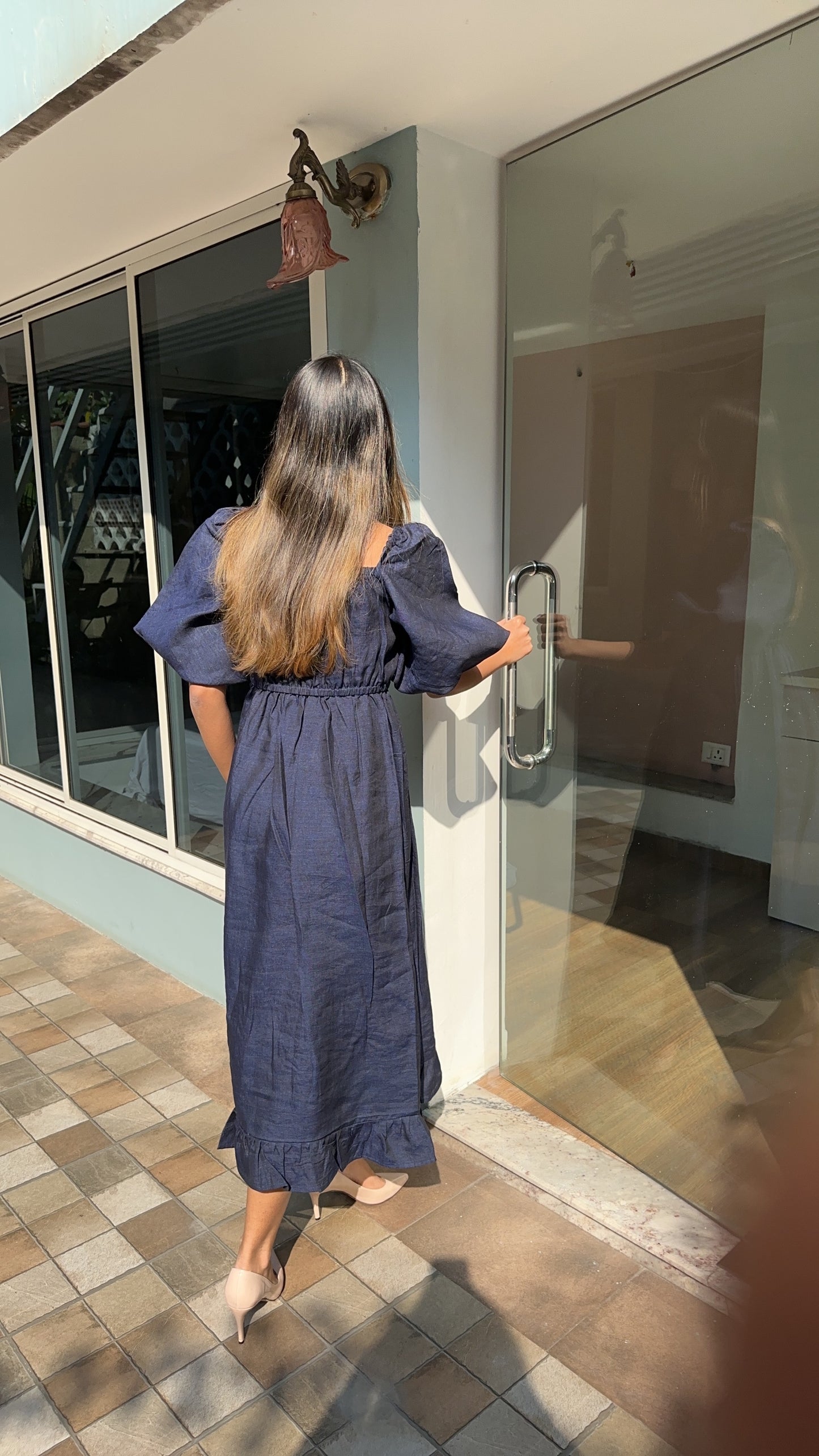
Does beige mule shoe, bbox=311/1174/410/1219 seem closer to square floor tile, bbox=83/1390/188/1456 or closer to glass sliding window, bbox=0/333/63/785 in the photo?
square floor tile, bbox=83/1390/188/1456

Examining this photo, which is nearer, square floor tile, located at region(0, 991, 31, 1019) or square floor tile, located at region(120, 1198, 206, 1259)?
square floor tile, located at region(120, 1198, 206, 1259)

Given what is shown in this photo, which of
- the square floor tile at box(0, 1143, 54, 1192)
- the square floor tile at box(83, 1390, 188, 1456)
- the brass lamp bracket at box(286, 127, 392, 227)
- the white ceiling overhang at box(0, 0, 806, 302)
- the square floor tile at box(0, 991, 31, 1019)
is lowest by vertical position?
the square floor tile at box(0, 991, 31, 1019)

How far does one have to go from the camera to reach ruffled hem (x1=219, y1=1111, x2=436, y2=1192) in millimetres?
1783

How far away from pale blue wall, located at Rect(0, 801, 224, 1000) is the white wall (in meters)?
0.93

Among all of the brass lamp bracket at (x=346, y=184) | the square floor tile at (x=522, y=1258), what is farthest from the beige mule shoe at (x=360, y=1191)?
the brass lamp bracket at (x=346, y=184)

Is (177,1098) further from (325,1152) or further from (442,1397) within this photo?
(442,1397)

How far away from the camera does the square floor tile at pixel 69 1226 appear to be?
206 centimetres

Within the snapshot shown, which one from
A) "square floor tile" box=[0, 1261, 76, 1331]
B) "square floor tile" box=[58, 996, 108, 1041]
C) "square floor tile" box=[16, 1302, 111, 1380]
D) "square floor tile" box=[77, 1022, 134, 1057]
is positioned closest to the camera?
"square floor tile" box=[16, 1302, 111, 1380]

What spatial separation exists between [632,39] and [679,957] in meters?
→ 1.78

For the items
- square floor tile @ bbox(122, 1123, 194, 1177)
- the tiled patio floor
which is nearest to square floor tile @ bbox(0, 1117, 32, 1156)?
the tiled patio floor

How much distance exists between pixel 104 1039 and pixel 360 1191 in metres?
1.13

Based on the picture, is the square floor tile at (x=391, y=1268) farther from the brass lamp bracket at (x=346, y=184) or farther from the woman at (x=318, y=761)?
the brass lamp bracket at (x=346, y=184)

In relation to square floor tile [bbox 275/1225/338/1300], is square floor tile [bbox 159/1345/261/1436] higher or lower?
higher

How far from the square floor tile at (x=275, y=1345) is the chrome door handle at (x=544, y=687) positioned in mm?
1238
